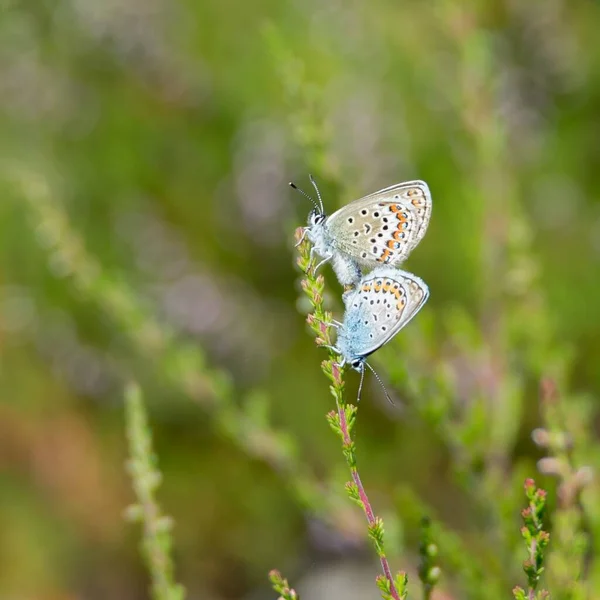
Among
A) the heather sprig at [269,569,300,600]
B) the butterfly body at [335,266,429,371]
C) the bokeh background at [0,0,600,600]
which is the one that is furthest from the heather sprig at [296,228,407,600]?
the bokeh background at [0,0,600,600]

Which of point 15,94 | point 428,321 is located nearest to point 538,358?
point 428,321

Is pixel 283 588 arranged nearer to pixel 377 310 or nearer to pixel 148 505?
pixel 148 505

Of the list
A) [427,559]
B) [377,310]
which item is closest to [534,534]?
[427,559]

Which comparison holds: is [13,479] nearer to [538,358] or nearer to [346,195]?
[346,195]

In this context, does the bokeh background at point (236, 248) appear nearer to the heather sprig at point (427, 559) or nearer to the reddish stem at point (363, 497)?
the heather sprig at point (427, 559)

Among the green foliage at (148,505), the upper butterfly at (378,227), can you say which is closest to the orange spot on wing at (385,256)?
the upper butterfly at (378,227)

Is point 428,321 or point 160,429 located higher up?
point 160,429

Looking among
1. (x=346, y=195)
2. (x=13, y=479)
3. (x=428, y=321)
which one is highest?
(x=13, y=479)

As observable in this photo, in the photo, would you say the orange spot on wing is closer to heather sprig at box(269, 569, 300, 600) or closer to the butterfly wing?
the butterfly wing
